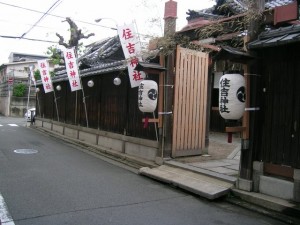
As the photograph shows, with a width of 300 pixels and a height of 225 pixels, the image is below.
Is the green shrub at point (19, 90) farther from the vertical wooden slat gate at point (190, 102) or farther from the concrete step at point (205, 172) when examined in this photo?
the concrete step at point (205, 172)

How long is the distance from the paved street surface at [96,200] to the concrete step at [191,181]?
7.0 inches

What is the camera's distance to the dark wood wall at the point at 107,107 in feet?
43.2

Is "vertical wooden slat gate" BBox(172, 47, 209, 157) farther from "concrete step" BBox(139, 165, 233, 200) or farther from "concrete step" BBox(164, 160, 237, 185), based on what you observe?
"concrete step" BBox(139, 165, 233, 200)

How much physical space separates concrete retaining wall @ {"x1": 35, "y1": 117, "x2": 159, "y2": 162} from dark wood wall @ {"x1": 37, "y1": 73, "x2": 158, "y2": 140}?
0.23 metres

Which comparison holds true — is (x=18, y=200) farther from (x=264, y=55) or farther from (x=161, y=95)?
(x=264, y=55)

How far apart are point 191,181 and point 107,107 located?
772 centimetres

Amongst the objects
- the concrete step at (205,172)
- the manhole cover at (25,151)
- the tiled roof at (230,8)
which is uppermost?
the tiled roof at (230,8)

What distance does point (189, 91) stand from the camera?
11805 mm

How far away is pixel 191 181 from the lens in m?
8.92

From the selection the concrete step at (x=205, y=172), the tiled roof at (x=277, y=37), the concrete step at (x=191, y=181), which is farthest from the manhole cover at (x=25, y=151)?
the tiled roof at (x=277, y=37)

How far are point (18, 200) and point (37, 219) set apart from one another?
1430 millimetres

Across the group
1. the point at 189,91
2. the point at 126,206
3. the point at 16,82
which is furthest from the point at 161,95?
the point at 16,82

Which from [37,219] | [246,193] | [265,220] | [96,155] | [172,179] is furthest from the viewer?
[96,155]

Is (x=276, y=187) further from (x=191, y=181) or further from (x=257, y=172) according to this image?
(x=191, y=181)
